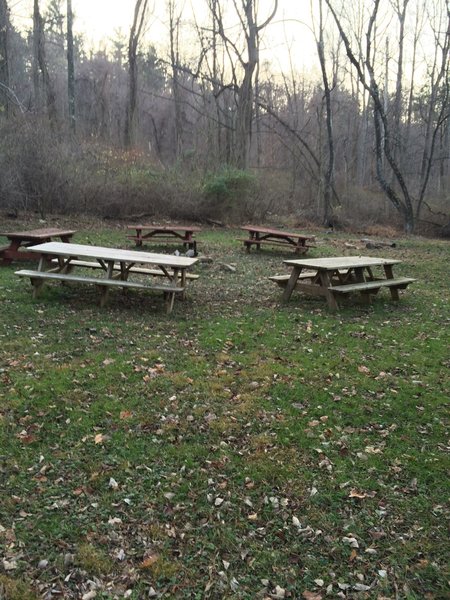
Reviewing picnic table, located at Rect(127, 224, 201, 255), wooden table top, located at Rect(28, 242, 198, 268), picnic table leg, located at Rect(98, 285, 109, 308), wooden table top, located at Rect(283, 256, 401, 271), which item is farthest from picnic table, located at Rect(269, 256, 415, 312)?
picnic table, located at Rect(127, 224, 201, 255)

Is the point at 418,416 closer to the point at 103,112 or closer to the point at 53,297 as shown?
the point at 53,297

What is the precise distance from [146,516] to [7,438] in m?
1.19

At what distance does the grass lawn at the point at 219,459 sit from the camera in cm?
232

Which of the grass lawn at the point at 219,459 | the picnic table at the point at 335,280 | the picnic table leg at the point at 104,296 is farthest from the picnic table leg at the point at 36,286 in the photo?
the picnic table at the point at 335,280

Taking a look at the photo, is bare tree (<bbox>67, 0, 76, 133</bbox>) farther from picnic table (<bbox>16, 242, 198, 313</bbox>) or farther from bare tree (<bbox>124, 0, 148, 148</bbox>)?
picnic table (<bbox>16, 242, 198, 313</bbox>)

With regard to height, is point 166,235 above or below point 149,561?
above

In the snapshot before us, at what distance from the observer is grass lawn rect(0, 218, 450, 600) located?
91.5 inches

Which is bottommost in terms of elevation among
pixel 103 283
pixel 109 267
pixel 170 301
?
pixel 170 301

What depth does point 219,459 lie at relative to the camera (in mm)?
3160

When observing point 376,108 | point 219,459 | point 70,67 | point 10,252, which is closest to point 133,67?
point 70,67

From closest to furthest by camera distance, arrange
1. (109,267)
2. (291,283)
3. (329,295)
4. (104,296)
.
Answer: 1. (109,267)
2. (104,296)
3. (329,295)
4. (291,283)

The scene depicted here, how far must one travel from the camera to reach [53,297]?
256 inches

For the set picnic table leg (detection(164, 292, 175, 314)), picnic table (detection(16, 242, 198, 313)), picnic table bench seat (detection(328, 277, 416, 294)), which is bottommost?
picnic table leg (detection(164, 292, 175, 314))

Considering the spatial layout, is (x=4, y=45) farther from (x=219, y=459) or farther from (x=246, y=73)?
(x=219, y=459)
